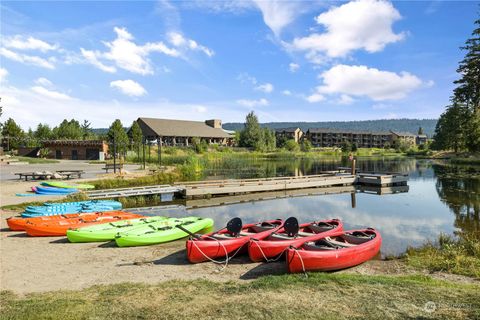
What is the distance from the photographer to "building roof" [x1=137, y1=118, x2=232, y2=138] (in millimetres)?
79625

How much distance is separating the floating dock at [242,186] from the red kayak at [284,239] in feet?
41.9

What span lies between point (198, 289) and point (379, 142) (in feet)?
467

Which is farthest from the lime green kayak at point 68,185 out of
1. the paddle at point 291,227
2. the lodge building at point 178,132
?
the lodge building at point 178,132

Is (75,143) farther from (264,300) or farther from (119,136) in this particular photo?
(264,300)

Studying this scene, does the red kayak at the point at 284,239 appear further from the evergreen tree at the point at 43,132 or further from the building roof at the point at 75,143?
the evergreen tree at the point at 43,132

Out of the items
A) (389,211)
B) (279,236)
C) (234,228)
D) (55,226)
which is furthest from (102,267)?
(389,211)

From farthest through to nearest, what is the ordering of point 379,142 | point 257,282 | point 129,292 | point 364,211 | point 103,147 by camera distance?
point 379,142
point 103,147
point 364,211
point 257,282
point 129,292

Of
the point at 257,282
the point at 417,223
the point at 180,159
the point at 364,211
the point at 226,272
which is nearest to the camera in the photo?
the point at 257,282

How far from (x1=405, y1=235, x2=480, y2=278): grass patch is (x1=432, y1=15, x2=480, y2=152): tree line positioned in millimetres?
43493

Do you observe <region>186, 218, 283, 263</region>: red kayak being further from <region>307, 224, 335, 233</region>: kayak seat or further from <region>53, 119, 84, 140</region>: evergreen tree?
<region>53, 119, 84, 140</region>: evergreen tree

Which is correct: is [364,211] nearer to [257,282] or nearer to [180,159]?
[257,282]

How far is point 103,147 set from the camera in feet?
177

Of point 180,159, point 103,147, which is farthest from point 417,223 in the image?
point 103,147
